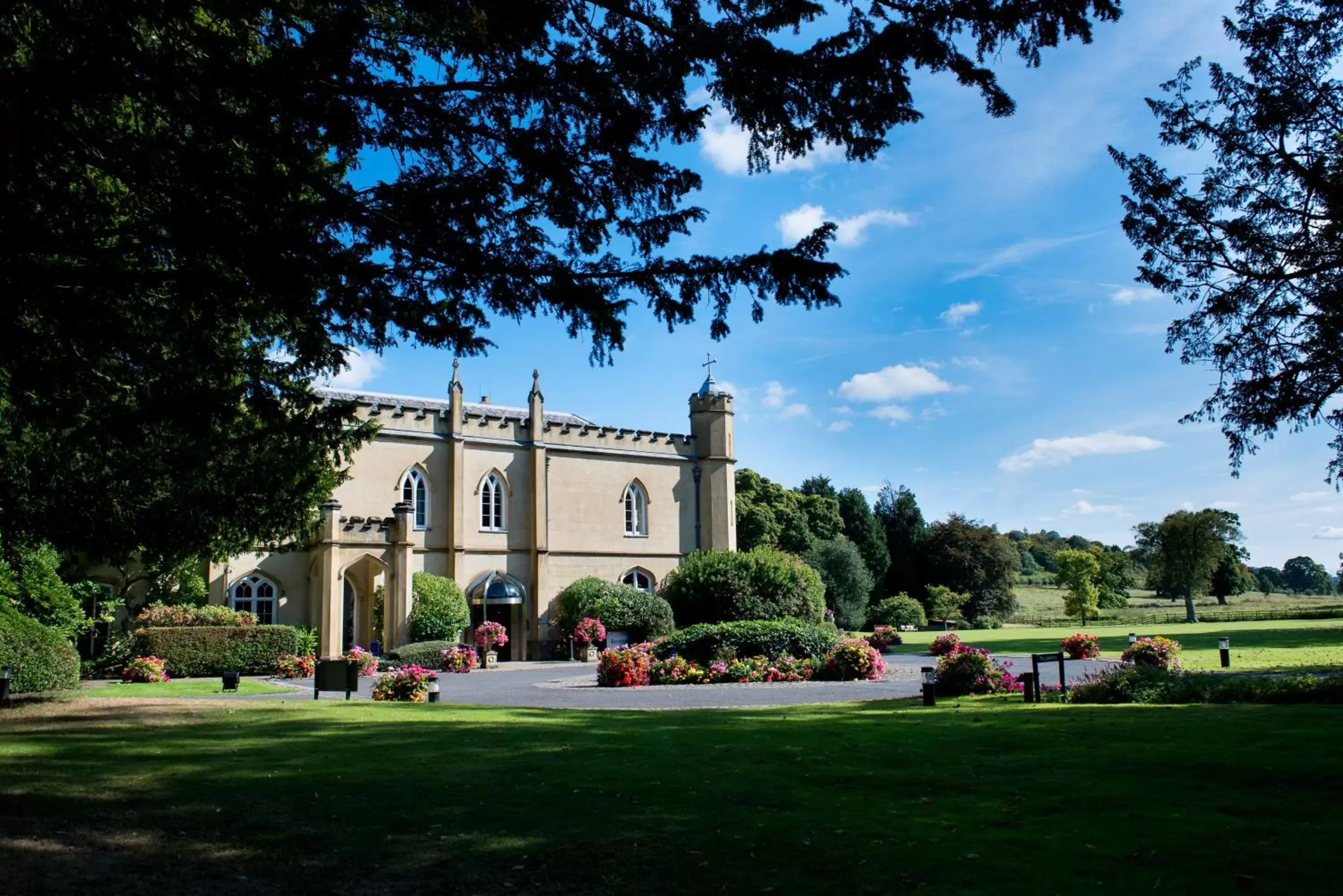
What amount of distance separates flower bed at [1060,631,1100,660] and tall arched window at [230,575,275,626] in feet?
77.0

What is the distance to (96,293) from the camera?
23.3ft

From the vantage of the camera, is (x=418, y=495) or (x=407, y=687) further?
(x=418, y=495)

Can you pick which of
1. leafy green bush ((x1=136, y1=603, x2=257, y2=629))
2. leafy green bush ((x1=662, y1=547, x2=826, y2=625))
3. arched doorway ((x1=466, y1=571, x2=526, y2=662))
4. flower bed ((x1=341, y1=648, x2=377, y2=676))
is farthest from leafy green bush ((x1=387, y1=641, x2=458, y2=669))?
leafy green bush ((x1=662, y1=547, x2=826, y2=625))

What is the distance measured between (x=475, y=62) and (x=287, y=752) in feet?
23.0

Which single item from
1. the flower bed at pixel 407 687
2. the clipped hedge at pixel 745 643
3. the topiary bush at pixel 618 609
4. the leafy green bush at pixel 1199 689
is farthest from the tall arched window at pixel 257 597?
the leafy green bush at pixel 1199 689

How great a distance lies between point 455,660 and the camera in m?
28.2

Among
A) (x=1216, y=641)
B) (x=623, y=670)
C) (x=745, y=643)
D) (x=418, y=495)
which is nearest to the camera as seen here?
(x=623, y=670)

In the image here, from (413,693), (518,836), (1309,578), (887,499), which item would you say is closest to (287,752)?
(518,836)

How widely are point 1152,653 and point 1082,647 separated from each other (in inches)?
213

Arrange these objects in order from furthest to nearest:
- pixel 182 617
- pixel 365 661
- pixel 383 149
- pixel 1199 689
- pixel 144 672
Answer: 1. pixel 182 617
2. pixel 365 661
3. pixel 144 672
4. pixel 1199 689
5. pixel 383 149

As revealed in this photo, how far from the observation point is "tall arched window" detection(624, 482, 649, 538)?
41.3 metres

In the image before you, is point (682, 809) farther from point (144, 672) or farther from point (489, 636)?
point (489, 636)

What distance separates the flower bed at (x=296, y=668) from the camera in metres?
25.6

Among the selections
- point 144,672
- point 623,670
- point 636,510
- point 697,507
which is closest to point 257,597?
point 144,672
